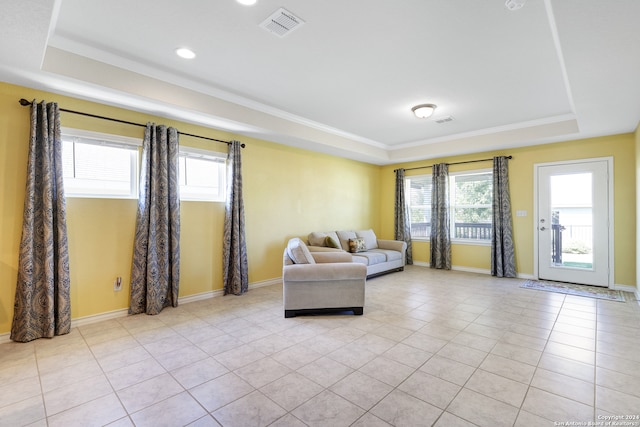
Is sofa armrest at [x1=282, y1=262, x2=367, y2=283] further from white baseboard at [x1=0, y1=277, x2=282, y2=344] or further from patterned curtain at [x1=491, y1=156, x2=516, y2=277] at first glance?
patterned curtain at [x1=491, y1=156, x2=516, y2=277]

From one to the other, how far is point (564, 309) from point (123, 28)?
5.71 meters

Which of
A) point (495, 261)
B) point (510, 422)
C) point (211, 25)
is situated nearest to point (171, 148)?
point (211, 25)

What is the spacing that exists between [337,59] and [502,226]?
4.61 meters

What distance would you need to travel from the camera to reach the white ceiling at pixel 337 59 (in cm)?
221

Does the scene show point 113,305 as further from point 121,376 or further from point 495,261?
point 495,261

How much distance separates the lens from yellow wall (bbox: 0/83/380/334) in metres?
2.90

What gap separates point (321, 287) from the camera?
11.6 ft

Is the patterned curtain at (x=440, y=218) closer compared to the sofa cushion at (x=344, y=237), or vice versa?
the sofa cushion at (x=344, y=237)

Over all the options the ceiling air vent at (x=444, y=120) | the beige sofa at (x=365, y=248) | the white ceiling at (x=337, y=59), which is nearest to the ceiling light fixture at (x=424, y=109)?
the white ceiling at (x=337, y=59)

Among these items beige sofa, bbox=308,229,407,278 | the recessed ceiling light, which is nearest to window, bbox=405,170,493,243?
beige sofa, bbox=308,229,407,278

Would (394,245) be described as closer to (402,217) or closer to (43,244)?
(402,217)

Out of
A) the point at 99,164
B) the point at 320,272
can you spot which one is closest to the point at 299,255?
the point at 320,272

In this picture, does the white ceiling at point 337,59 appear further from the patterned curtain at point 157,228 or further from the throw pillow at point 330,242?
the throw pillow at point 330,242

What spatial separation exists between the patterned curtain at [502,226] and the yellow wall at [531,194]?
0.45 ft
